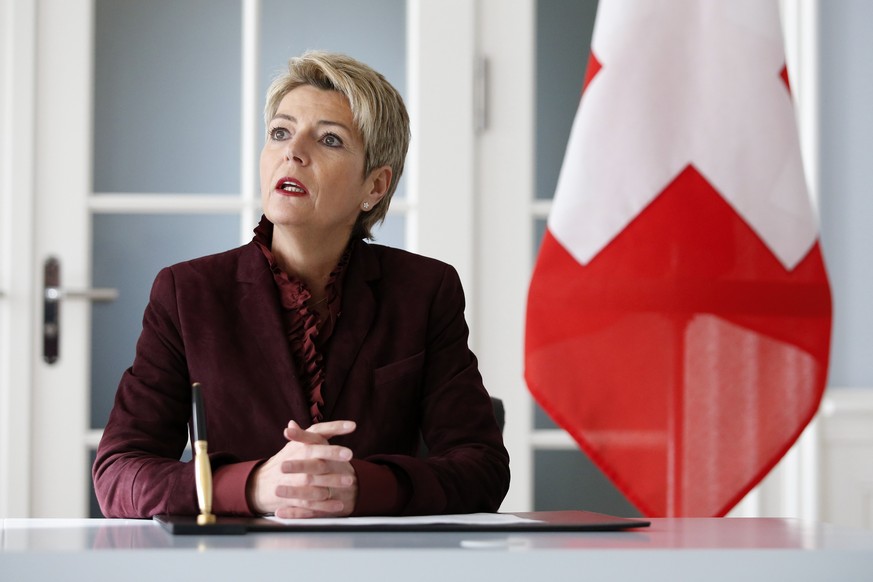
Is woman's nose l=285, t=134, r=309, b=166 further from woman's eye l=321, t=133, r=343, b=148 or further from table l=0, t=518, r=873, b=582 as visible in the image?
table l=0, t=518, r=873, b=582

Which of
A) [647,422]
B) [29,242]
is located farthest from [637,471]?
[29,242]

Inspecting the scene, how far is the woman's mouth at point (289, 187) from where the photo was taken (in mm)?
1605

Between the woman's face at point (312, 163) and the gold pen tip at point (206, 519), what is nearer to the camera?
the gold pen tip at point (206, 519)

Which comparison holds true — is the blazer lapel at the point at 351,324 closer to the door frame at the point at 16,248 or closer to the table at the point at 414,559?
the table at the point at 414,559

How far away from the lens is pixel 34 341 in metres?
2.72

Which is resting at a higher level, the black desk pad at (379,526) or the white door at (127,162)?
the white door at (127,162)

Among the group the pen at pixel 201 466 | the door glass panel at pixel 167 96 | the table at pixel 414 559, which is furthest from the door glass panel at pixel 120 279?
the table at pixel 414 559

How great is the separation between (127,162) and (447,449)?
1667 mm

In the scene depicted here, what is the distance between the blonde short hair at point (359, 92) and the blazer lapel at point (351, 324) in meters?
0.17

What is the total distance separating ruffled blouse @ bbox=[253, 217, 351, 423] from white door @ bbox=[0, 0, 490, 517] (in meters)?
1.16

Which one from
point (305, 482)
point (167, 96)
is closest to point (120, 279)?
point (167, 96)

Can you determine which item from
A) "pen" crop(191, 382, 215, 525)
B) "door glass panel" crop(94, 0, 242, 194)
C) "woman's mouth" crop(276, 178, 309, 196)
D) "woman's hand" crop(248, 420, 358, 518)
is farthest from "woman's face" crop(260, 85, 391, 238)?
"door glass panel" crop(94, 0, 242, 194)

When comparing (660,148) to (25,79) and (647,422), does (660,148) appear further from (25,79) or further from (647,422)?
(25,79)

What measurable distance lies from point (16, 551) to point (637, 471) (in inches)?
64.3
